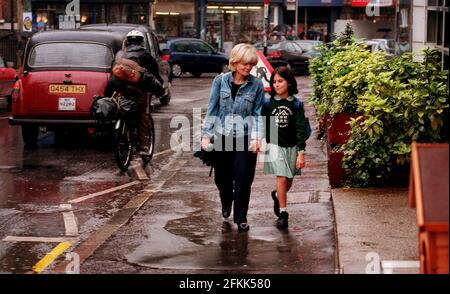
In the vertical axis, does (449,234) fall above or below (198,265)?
above

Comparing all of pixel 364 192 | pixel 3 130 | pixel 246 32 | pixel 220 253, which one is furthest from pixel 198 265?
pixel 246 32

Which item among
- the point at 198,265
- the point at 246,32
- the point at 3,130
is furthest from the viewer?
the point at 246,32

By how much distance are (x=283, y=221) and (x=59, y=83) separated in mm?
7413

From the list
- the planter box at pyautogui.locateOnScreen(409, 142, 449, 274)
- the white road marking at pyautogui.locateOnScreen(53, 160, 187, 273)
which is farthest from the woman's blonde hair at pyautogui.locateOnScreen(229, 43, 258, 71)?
the planter box at pyautogui.locateOnScreen(409, 142, 449, 274)

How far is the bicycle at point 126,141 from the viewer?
1399 cm

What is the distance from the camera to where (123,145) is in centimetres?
1420

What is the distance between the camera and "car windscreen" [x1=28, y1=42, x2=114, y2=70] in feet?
55.2

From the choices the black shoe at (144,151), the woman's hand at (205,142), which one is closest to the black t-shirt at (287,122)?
the woman's hand at (205,142)

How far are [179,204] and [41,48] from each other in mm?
6657

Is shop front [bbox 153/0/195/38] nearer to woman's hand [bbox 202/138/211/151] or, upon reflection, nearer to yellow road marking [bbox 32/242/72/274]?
woman's hand [bbox 202/138/211/151]

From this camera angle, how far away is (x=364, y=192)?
10.8 metres

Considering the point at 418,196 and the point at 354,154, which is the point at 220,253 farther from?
the point at 418,196

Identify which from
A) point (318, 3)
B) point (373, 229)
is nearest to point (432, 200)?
point (373, 229)

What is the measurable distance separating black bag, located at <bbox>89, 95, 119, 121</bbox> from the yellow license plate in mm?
2047
